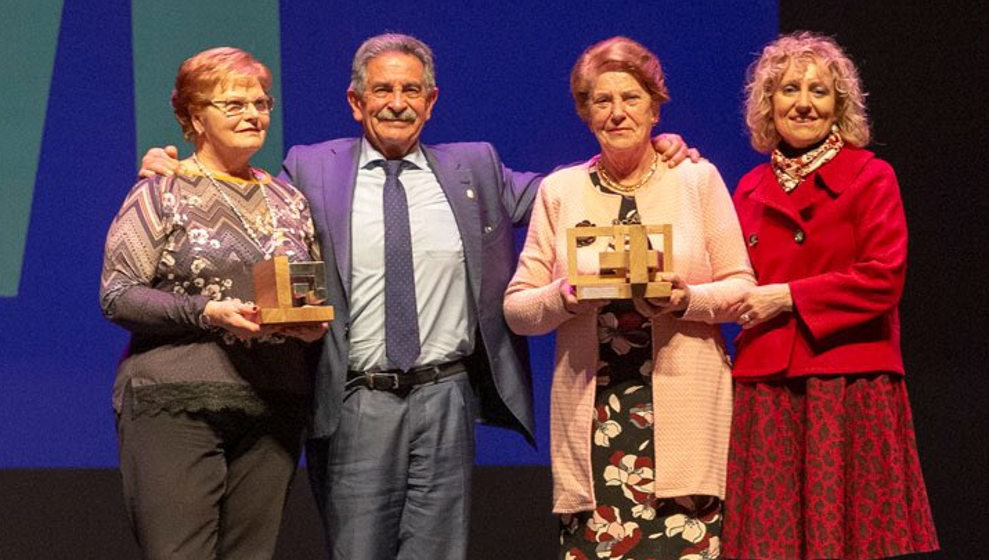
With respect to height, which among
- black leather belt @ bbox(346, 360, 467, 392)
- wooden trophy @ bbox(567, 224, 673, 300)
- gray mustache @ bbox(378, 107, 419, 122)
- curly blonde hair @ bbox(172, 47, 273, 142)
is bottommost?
black leather belt @ bbox(346, 360, 467, 392)

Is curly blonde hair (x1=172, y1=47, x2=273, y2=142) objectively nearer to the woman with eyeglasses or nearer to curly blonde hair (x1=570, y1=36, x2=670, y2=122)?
the woman with eyeglasses

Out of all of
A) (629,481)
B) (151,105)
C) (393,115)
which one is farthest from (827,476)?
(151,105)

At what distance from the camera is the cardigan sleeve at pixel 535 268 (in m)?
3.01

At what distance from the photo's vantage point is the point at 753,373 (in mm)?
2945

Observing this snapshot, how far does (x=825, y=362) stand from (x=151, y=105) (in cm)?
237

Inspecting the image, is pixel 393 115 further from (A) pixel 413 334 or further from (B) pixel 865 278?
(B) pixel 865 278

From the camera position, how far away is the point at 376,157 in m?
3.21

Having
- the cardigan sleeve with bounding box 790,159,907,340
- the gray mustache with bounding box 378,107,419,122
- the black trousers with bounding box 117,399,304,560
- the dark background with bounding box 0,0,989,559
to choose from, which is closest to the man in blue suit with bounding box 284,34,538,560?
the gray mustache with bounding box 378,107,419,122

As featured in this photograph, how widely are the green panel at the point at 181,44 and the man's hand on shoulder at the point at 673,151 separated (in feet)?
5.20

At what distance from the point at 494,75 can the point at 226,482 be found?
6.24ft

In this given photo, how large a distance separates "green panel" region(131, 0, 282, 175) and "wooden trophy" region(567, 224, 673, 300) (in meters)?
1.72

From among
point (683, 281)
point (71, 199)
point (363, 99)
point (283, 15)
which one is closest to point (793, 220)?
point (683, 281)

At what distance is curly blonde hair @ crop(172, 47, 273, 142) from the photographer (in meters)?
2.82

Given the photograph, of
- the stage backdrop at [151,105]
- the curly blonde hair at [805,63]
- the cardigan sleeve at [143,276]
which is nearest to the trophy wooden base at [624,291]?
the curly blonde hair at [805,63]
